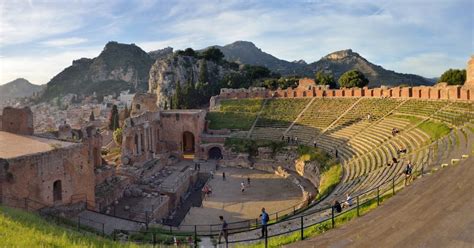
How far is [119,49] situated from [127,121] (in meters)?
146

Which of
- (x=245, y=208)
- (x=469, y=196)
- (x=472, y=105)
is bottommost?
(x=245, y=208)

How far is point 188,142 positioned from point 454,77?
34.4 metres

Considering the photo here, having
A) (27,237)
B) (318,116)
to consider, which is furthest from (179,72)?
(27,237)

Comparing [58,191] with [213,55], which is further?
[213,55]

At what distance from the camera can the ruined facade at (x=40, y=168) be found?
56.6ft

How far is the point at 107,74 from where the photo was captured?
6491 inches

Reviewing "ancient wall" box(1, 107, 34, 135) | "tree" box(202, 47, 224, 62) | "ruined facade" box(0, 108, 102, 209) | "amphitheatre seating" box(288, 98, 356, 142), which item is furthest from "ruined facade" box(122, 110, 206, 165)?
"tree" box(202, 47, 224, 62)

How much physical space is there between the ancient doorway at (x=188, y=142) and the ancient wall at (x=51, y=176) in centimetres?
2473

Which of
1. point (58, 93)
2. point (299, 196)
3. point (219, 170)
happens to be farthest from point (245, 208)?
point (58, 93)

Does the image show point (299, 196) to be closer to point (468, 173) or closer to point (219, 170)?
point (219, 170)

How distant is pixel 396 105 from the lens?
36.8 meters

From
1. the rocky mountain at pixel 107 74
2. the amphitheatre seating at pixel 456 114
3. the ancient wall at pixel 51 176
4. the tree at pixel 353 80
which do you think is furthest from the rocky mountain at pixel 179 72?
the rocky mountain at pixel 107 74

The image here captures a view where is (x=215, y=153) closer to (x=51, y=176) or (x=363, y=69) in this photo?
(x=51, y=176)

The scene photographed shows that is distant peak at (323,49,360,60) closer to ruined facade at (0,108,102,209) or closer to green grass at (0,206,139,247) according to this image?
ruined facade at (0,108,102,209)
